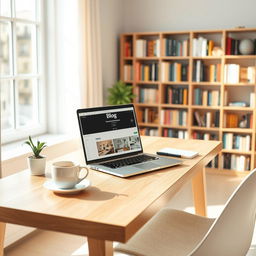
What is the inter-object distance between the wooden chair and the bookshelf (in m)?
2.90

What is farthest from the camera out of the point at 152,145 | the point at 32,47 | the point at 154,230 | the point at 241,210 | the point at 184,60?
the point at 184,60

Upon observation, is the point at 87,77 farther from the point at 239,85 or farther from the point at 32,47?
the point at 239,85

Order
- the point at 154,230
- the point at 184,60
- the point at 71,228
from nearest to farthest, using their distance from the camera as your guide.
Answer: the point at 71,228 → the point at 154,230 → the point at 184,60

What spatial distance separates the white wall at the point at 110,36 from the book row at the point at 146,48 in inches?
11.6

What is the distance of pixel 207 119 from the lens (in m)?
5.22

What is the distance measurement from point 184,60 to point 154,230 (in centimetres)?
360

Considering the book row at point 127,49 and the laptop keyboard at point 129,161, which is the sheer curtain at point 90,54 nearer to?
the book row at point 127,49

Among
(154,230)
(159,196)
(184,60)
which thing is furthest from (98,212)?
(184,60)

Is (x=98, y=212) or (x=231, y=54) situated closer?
(x=98, y=212)

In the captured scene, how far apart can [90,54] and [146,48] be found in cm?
111

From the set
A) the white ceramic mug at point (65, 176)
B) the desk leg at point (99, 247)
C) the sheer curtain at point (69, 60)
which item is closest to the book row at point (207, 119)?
the sheer curtain at point (69, 60)

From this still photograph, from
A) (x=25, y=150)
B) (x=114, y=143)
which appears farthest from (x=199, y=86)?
(x=114, y=143)

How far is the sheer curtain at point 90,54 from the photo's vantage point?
446 centimetres

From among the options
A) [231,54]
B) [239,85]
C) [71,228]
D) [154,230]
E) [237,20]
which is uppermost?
[237,20]
